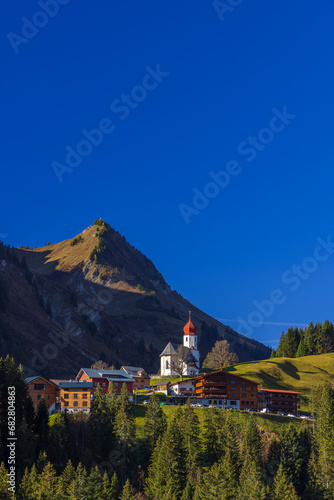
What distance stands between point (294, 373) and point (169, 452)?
88013 millimetres

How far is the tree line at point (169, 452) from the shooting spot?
82.9m

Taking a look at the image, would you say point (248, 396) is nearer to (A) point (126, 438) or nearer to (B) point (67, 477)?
(A) point (126, 438)

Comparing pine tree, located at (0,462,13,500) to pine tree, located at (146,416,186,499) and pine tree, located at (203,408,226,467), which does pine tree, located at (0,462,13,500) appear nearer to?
pine tree, located at (146,416,186,499)

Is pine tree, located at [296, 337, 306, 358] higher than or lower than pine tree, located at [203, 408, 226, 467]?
higher

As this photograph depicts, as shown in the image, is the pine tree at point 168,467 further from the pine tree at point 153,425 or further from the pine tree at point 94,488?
the pine tree at point 94,488

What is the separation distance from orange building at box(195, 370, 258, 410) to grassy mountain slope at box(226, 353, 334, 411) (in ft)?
66.6

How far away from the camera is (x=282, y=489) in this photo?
8281cm

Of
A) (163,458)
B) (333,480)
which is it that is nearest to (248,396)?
(333,480)

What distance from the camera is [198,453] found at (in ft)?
303

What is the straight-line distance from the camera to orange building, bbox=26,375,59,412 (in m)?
114

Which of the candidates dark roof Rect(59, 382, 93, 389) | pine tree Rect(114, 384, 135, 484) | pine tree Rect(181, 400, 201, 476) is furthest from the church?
pine tree Rect(114, 384, 135, 484)

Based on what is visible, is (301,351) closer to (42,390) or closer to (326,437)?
(326,437)

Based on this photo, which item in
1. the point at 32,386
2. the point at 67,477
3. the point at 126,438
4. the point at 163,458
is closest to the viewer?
the point at 67,477

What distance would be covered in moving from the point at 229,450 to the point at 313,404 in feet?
126
